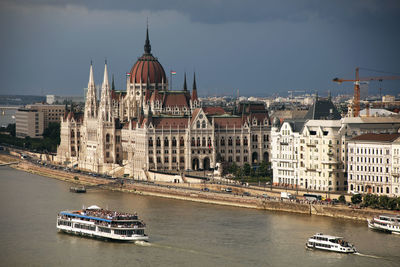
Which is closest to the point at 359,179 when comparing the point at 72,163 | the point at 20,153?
the point at 72,163

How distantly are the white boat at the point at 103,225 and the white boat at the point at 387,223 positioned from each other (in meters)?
20.0

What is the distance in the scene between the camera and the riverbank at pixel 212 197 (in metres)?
97.0

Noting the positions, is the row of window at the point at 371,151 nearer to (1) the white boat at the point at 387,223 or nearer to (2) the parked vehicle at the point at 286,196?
(2) the parked vehicle at the point at 286,196

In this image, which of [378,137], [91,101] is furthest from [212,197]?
[91,101]

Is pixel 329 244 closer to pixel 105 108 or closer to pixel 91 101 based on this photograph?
pixel 105 108

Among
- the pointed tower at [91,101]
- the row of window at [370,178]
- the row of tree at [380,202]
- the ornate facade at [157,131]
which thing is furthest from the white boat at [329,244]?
the pointed tower at [91,101]

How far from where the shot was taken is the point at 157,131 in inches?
5236

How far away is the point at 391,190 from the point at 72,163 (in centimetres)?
6869

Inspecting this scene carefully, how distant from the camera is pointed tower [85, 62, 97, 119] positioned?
15700 cm

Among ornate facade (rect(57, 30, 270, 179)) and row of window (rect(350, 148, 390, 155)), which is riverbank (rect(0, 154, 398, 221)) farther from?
row of window (rect(350, 148, 390, 155))

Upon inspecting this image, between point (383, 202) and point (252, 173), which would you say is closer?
point (383, 202)

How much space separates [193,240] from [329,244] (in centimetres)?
1135

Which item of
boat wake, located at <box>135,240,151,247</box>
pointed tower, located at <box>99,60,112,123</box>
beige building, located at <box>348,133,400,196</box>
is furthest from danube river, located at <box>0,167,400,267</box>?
pointed tower, located at <box>99,60,112,123</box>

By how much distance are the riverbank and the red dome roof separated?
2132 cm
